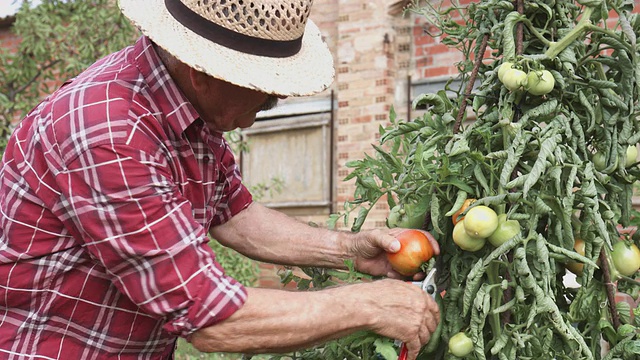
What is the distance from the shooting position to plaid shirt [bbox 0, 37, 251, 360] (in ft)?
5.28

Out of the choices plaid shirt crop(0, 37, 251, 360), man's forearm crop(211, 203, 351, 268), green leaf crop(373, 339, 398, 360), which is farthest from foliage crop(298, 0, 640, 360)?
plaid shirt crop(0, 37, 251, 360)

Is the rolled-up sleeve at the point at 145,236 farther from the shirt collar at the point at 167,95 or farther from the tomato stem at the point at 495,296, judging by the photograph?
the tomato stem at the point at 495,296

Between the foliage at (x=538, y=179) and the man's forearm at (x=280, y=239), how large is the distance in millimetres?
322

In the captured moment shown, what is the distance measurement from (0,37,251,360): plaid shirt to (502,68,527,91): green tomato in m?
0.64

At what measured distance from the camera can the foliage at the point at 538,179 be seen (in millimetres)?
1645

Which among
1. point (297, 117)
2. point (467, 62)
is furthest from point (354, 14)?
point (467, 62)

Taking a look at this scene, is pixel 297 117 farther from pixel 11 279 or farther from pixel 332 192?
pixel 11 279

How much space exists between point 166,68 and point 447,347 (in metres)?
0.83

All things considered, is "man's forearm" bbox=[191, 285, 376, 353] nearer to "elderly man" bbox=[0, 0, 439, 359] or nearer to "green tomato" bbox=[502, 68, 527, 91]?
"elderly man" bbox=[0, 0, 439, 359]

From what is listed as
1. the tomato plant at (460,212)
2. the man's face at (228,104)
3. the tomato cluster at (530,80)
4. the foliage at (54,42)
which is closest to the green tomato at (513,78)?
the tomato cluster at (530,80)

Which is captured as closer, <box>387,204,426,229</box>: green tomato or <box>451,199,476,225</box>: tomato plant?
<box>451,199,476,225</box>: tomato plant

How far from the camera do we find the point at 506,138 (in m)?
1.74

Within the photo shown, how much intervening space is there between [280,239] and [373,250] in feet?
1.08

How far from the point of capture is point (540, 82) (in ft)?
5.63
